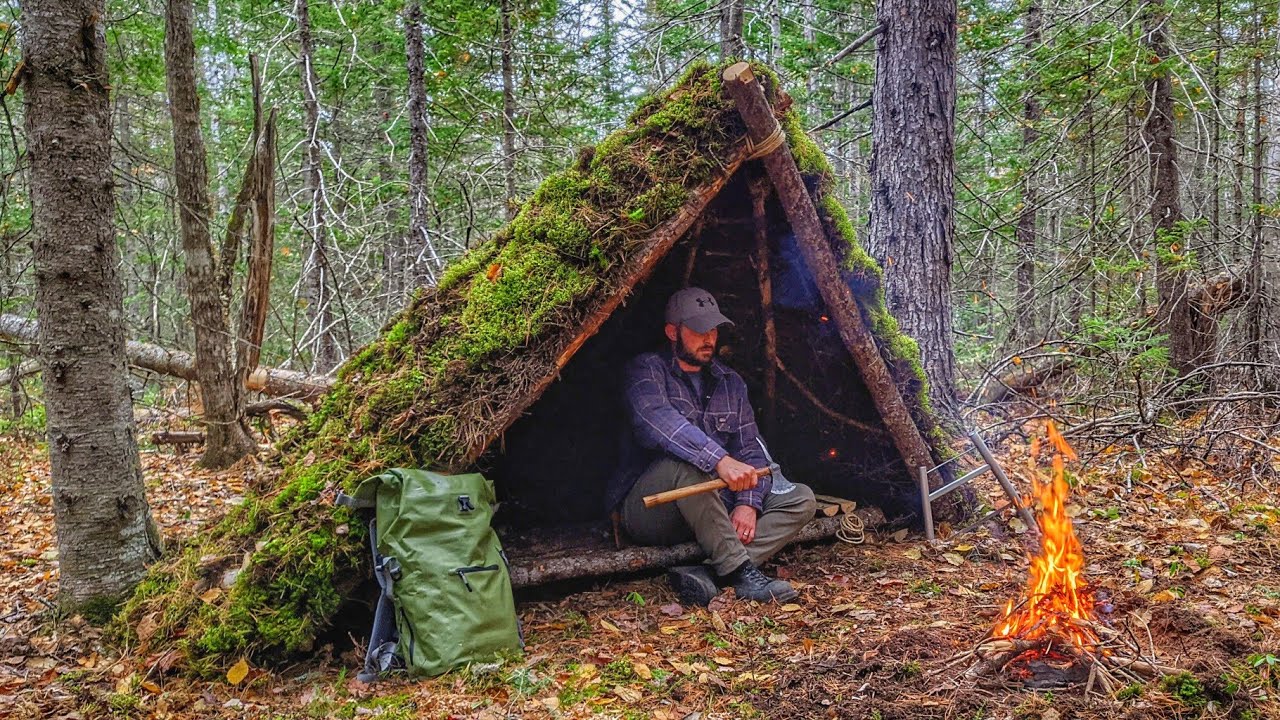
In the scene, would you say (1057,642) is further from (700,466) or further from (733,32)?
(733,32)

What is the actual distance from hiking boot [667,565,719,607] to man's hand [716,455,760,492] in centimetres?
57

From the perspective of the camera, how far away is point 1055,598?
3133mm

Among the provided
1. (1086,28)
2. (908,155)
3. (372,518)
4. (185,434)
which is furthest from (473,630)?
(1086,28)

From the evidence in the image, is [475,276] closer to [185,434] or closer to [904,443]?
[904,443]

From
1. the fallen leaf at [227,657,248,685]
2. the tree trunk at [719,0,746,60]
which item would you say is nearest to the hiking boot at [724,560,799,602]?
the fallen leaf at [227,657,248,685]

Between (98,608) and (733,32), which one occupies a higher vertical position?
(733,32)

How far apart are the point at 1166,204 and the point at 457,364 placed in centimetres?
829

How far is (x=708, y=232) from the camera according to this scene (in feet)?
17.2

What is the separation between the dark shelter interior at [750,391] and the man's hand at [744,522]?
1.10 metres

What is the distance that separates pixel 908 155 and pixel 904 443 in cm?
221

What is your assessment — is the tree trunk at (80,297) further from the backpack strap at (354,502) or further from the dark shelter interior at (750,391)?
the dark shelter interior at (750,391)

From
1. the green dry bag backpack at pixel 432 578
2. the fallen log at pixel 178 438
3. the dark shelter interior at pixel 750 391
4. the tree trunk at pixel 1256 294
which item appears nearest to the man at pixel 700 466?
the dark shelter interior at pixel 750 391

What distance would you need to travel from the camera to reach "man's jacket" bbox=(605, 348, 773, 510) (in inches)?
177

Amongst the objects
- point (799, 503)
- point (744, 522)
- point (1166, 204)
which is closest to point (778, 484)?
point (799, 503)
